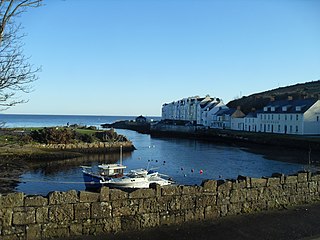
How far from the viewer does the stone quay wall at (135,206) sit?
658cm

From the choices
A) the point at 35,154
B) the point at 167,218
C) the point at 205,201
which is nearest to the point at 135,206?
the point at 167,218

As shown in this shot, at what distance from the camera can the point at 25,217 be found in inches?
259

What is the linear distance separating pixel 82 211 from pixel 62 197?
55 centimetres

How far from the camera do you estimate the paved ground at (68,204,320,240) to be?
7204mm

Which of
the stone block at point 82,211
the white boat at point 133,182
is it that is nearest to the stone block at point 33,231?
the stone block at point 82,211

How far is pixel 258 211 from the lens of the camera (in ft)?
30.0

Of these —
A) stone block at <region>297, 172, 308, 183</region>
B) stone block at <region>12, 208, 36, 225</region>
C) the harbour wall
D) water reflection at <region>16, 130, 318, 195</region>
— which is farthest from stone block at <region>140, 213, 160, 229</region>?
the harbour wall

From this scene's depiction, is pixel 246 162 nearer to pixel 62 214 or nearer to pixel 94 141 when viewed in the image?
pixel 94 141

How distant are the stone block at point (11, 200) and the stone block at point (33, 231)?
20.0 inches

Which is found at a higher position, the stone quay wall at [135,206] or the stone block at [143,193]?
the stone block at [143,193]

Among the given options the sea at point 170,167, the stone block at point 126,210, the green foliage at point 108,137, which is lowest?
the sea at point 170,167

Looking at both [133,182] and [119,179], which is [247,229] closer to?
[133,182]

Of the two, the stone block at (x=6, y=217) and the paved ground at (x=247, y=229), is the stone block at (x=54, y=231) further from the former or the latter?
the stone block at (x=6, y=217)

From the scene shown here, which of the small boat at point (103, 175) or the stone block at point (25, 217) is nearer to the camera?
the stone block at point (25, 217)
